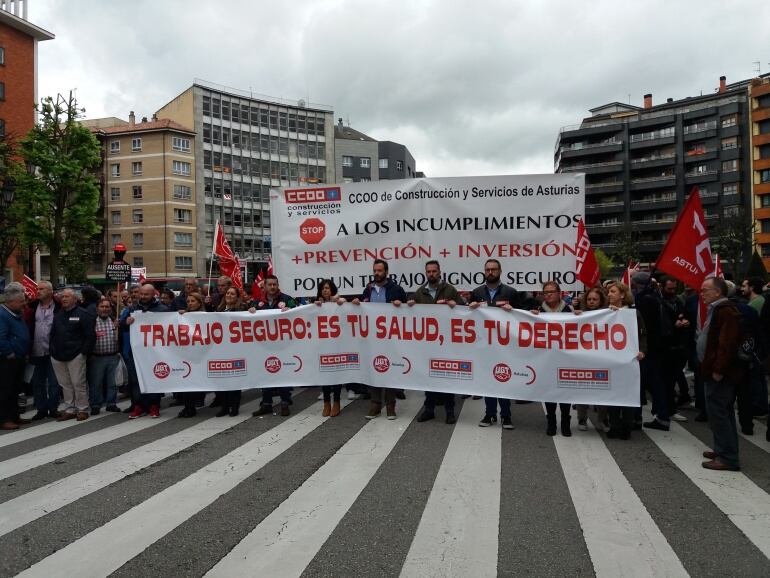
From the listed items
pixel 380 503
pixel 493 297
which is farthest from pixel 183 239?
pixel 380 503

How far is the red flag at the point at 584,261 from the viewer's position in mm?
8578

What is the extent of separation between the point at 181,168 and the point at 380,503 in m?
68.7

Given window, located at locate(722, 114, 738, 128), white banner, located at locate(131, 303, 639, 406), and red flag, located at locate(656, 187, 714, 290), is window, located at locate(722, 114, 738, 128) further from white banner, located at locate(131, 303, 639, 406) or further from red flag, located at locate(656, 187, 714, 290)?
white banner, located at locate(131, 303, 639, 406)

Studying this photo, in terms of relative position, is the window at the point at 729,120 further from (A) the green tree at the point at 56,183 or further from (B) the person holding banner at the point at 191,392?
(B) the person holding banner at the point at 191,392

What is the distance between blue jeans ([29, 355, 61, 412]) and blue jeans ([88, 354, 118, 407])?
0.50 metres

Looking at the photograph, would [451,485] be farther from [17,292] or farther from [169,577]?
[17,292]

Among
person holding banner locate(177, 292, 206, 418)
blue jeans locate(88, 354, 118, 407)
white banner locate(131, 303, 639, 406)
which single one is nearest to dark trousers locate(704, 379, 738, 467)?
white banner locate(131, 303, 639, 406)

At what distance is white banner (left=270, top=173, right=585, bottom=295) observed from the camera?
8648 mm

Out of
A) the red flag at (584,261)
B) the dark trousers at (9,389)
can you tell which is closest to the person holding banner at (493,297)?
the red flag at (584,261)

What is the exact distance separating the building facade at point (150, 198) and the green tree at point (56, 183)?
100.0 feet

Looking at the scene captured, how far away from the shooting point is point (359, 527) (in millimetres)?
4363

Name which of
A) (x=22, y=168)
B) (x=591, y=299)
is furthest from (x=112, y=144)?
(x=591, y=299)

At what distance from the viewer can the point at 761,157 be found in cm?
7231

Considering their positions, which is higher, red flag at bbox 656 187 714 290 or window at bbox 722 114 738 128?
window at bbox 722 114 738 128
